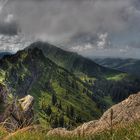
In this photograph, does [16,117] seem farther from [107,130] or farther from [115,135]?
[115,135]

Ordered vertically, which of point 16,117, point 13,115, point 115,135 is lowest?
point 16,117

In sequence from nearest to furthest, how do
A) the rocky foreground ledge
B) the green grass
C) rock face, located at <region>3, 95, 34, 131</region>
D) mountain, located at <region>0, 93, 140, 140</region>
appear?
the green grass < mountain, located at <region>0, 93, 140, 140</region> < rock face, located at <region>3, 95, 34, 131</region> < the rocky foreground ledge

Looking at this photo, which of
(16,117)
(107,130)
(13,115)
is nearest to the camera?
(107,130)

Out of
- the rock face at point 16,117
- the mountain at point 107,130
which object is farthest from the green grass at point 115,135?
the rock face at point 16,117

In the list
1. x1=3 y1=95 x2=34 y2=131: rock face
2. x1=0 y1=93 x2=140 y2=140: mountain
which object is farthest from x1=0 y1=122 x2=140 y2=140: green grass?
x1=3 y1=95 x2=34 y2=131: rock face

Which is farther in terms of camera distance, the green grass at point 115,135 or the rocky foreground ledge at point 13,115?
the rocky foreground ledge at point 13,115

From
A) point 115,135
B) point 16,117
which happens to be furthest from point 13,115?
point 115,135

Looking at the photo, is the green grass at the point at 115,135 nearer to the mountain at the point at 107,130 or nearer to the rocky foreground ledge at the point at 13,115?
the mountain at the point at 107,130

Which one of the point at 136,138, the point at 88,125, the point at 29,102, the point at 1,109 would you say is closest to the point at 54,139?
the point at 136,138

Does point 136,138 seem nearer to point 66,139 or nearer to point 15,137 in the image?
point 66,139

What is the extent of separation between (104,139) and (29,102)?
62184mm

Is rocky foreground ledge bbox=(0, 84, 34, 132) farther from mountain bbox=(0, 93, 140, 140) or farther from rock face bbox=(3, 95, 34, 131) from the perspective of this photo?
mountain bbox=(0, 93, 140, 140)

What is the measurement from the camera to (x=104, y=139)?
8344 mm

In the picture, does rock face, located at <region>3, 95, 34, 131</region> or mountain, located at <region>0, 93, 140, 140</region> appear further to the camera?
rock face, located at <region>3, 95, 34, 131</region>
